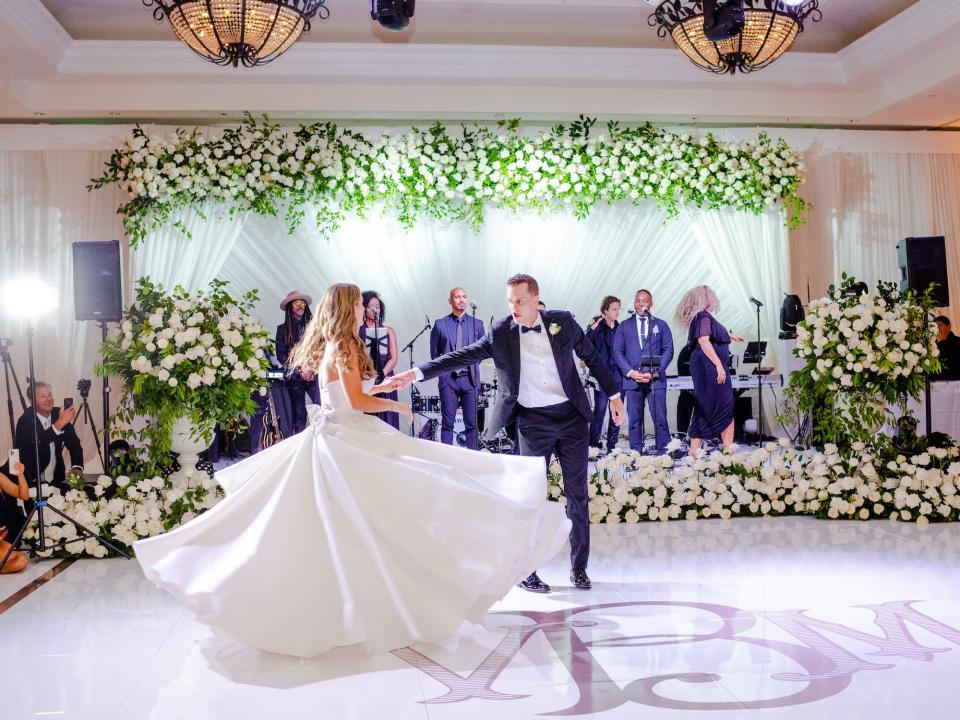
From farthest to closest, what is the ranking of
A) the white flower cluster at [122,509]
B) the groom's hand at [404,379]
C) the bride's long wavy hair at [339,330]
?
the white flower cluster at [122,509] → the groom's hand at [404,379] → the bride's long wavy hair at [339,330]

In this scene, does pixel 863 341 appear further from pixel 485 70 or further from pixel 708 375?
pixel 485 70

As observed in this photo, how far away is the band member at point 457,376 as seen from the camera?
9.52 m

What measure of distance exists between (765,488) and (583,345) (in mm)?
2847

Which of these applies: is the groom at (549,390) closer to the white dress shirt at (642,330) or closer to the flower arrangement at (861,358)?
the flower arrangement at (861,358)

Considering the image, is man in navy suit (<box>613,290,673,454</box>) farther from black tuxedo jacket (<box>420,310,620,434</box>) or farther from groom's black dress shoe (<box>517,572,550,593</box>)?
groom's black dress shoe (<box>517,572,550,593</box>)

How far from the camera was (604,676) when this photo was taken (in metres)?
4.02

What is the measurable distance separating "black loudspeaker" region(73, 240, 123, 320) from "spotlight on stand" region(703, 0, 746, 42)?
4.77 m

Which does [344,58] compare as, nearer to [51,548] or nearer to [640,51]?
[640,51]

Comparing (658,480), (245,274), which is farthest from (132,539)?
(245,274)

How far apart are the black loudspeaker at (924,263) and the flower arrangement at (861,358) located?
40.3 inches

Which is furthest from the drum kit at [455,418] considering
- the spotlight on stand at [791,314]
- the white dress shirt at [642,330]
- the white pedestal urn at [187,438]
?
the spotlight on stand at [791,314]

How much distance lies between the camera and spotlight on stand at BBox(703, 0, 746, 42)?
566cm

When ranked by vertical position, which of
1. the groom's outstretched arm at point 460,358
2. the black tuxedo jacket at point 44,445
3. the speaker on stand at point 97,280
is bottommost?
the black tuxedo jacket at point 44,445

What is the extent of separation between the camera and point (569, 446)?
18.4 feet
